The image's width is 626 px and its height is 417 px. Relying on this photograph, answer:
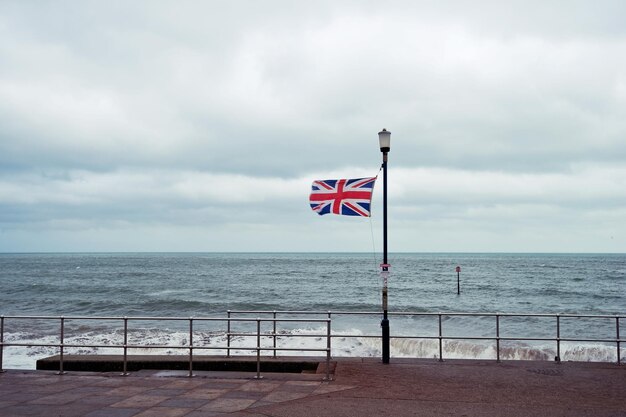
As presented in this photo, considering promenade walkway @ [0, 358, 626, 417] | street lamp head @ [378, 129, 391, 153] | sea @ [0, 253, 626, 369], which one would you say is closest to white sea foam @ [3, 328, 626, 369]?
sea @ [0, 253, 626, 369]

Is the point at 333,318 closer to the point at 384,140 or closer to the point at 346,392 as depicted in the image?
the point at 384,140

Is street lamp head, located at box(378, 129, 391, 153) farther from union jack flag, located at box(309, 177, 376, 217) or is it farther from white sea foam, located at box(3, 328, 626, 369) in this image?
white sea foam, located at box(3, 328, 626, 369)

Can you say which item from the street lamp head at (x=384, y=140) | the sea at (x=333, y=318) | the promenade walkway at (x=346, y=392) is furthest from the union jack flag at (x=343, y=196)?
the promenade walkway at (x=346, y=392)

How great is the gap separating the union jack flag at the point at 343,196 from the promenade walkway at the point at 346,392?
3.63 meters

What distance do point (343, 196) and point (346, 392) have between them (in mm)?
5316

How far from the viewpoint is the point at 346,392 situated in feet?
31.1

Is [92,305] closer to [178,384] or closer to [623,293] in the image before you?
[178,384]

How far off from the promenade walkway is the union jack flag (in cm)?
363

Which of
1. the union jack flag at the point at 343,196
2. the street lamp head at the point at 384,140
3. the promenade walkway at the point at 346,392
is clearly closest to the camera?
the promenade walkway at the point at 346,392

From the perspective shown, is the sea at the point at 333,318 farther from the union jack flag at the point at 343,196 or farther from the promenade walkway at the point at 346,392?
the union jack flag at the point at 343,196

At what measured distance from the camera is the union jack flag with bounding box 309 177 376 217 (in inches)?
524

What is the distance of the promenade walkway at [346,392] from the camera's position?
8.29 metres

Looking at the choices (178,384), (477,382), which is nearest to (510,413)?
(477,382)

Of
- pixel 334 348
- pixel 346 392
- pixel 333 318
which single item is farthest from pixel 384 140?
pixel 333 318
